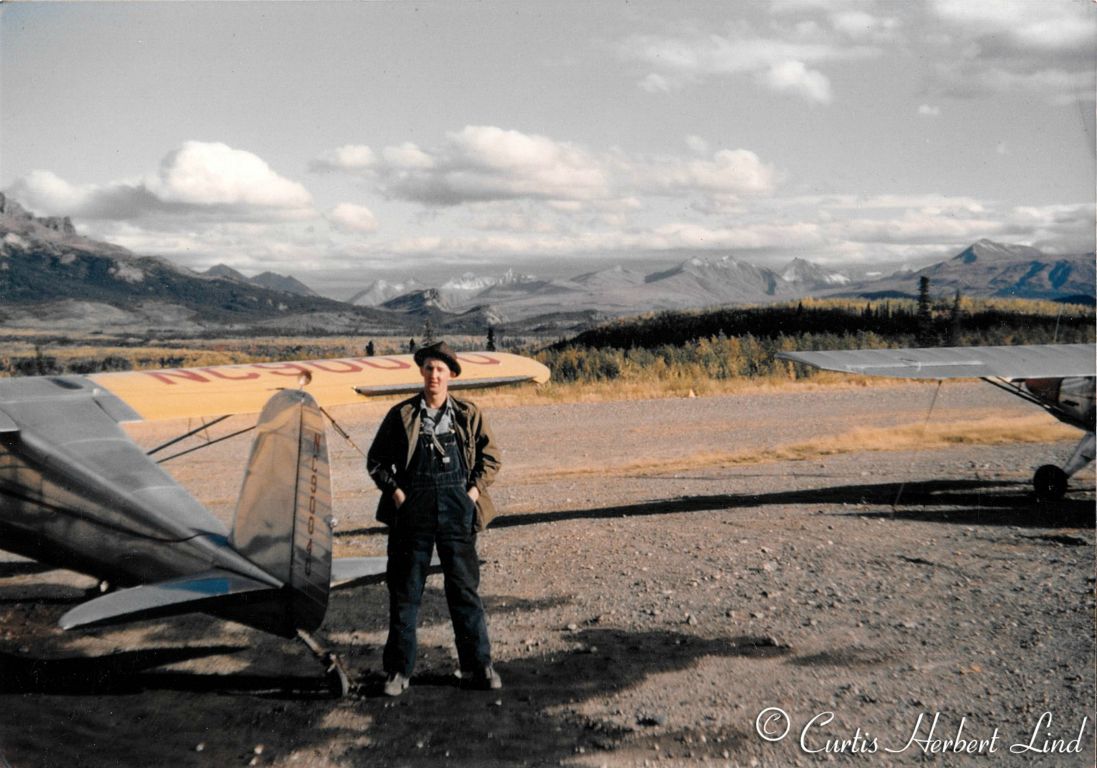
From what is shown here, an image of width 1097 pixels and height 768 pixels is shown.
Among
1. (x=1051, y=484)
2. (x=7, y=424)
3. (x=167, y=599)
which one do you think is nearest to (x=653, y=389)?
(x=1051, y=484)

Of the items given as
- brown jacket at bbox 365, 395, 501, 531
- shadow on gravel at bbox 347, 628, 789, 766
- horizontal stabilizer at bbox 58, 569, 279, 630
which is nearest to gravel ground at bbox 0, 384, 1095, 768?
shadow on gravel at bbox 347, 628, 789, 766

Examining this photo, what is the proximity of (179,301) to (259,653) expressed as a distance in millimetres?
123216

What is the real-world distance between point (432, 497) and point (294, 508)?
828 mm

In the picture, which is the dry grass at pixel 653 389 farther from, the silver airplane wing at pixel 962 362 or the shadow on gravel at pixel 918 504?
the silver airplane wing at pixel 962 362

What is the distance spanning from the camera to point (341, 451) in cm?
1475

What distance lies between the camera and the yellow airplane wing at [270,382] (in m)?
6.40

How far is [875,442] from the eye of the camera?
14.9 metres

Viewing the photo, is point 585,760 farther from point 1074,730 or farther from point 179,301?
point 179,301

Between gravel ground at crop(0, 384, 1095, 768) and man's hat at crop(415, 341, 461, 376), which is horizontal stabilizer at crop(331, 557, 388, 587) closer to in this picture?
gravel ground at crop(0, 384, 1095, 768)

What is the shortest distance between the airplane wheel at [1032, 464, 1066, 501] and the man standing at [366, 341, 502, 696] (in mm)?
8383

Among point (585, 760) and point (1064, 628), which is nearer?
point (585, 760)

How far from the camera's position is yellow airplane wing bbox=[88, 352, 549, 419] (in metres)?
6.40

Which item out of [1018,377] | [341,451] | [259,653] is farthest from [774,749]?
[341,451]

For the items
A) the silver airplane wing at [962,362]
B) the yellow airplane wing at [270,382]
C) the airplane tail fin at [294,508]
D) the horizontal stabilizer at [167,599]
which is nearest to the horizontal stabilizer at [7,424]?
the yellow airplane wing at [270,382]
